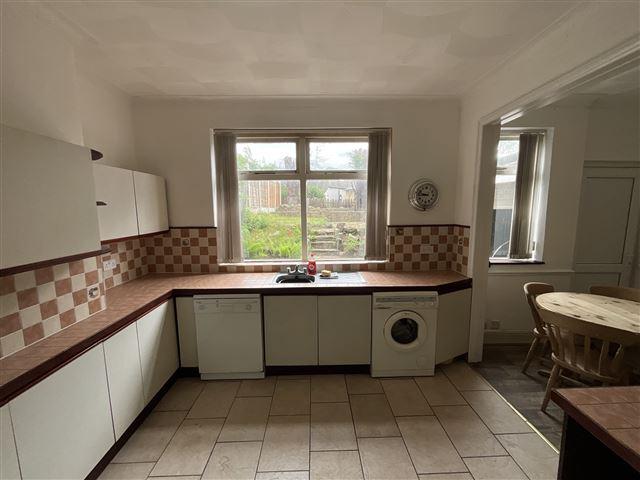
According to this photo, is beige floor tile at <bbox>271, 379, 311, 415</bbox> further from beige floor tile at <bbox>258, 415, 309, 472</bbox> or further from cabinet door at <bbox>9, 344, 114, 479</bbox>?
cabinet door at <bbox>9, 344, 114, 479</bbox>

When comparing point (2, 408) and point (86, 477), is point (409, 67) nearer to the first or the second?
point (2, 408)

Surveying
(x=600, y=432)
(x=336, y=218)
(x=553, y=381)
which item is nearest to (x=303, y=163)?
(x=336, y=218)

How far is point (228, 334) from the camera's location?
224 centimetres

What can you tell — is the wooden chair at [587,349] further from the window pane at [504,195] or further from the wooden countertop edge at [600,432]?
the window pane at [504,195]

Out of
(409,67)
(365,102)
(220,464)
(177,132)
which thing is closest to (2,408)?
(220,464)

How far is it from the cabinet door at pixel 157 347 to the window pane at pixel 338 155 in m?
1.91

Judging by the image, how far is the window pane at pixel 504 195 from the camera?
279 cm

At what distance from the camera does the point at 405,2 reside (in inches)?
52.1

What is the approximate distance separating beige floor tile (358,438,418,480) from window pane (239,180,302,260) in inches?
69.5

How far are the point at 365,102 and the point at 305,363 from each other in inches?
98.4

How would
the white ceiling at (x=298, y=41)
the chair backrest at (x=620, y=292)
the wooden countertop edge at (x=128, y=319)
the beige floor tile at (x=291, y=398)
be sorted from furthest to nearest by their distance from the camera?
1. the chair backrest at (x=620, y=292)
2. the beige floor tile at (x=291, y=398)
3. the white ceiling at (x=298, y=41)
4. the wooden countertop edge at (x=128, y=319)

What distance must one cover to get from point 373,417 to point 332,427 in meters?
0.31

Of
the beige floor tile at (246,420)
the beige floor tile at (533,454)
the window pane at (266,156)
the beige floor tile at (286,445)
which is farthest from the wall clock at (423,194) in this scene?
the beige floor tile at (246,420)

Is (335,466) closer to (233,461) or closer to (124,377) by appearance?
(233,461)
